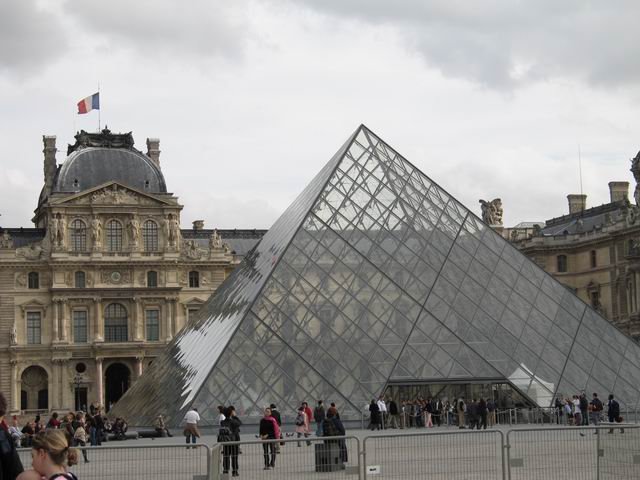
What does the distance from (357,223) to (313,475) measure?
1753cm

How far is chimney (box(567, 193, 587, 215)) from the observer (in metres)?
76.6

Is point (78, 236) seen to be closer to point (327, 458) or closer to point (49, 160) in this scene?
point (49, 160)

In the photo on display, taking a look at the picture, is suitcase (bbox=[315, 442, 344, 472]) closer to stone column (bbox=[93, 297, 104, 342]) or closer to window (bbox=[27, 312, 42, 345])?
stone column (bbox=[93, 297, 104, 342])

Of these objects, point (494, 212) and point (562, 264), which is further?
point (494, 212)

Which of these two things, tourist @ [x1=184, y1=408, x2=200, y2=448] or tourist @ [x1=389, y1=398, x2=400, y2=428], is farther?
tourist @ [x1=389, y1=398, x2=400, y2=428]

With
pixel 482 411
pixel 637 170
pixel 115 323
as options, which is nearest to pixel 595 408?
pixel 482 411

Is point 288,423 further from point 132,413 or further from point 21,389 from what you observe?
point 21,389

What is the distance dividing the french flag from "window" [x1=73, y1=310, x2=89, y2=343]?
10.6 metres

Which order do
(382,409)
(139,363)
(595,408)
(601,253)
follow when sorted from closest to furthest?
(595,408), (382,409), (139,363), (601,253)

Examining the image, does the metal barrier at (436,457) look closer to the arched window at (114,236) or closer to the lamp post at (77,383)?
the lamp post at (77,383)

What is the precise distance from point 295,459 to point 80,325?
53.2m

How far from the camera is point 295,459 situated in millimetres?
13469

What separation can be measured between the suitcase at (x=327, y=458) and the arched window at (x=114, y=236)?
53682 millimetres

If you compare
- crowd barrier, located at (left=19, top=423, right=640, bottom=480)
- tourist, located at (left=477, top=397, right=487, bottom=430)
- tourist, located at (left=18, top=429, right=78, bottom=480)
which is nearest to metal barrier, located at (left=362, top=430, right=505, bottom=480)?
crowd barrier, located at (left=19, top=423, right=640, bottom=480)
